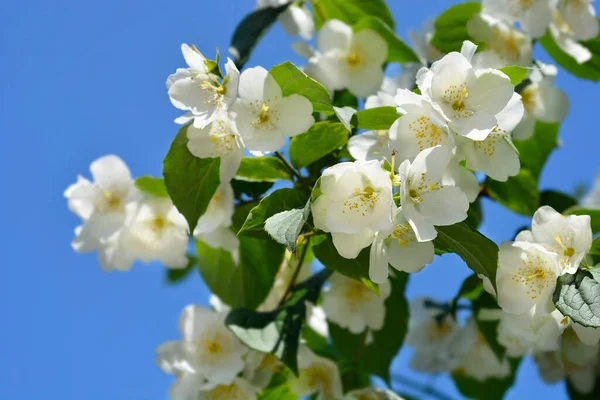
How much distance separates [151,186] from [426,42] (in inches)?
28.2

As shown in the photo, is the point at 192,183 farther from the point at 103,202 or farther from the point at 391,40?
the point at 391,40

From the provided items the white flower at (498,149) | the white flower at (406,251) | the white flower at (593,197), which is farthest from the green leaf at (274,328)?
the white flower at (593,197)

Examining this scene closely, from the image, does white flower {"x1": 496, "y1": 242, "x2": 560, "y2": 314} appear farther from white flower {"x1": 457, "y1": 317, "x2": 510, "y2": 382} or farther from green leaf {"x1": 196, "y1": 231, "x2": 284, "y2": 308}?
white flower {"x1": 457, "y1": 317, "x2": 510, "y2": 382}

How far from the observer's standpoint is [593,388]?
1.72m

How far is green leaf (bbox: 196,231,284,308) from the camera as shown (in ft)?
4.36

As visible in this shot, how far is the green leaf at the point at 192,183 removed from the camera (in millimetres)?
1097

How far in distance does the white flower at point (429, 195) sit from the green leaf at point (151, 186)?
56cm

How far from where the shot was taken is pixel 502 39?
1.47m

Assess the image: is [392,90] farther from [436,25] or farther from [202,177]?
[202,177]

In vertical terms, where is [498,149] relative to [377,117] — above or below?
below

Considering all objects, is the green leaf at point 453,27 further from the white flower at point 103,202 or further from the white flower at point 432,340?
the white flower at point 103,202

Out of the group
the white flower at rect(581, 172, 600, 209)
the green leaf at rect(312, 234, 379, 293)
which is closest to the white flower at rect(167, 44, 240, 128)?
the green leaf at rect(312, 234, 379, 293)

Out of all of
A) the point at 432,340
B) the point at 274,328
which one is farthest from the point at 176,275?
the point at 274,328

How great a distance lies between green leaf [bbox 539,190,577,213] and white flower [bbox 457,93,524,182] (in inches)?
25.0
